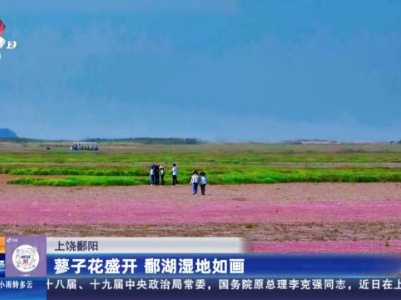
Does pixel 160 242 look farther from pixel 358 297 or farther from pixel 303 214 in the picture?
pixel 303 214

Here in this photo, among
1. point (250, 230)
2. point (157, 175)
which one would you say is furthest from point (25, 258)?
point (157, 175)

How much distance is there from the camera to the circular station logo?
337 inches

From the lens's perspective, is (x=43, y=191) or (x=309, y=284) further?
(x=43, y=191)

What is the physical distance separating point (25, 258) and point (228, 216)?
15036 mm

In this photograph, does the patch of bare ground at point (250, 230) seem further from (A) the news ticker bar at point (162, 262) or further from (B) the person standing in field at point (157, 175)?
(B) the person standing in field at point (157, 175)

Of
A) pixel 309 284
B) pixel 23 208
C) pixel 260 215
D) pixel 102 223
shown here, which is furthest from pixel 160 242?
pixel 23 208

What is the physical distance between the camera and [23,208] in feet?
87.1

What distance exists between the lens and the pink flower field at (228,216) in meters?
17.1

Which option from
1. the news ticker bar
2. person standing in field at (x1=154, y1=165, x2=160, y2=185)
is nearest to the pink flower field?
the news ticker bar

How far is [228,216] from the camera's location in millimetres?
23500

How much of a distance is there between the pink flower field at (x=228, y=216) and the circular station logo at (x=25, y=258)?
5.05m

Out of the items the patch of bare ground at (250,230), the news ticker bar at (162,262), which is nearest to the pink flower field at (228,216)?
the patch of bare ground at (250,230)

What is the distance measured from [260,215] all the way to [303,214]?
4.04ft

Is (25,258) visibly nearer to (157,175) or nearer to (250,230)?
(250,230)
